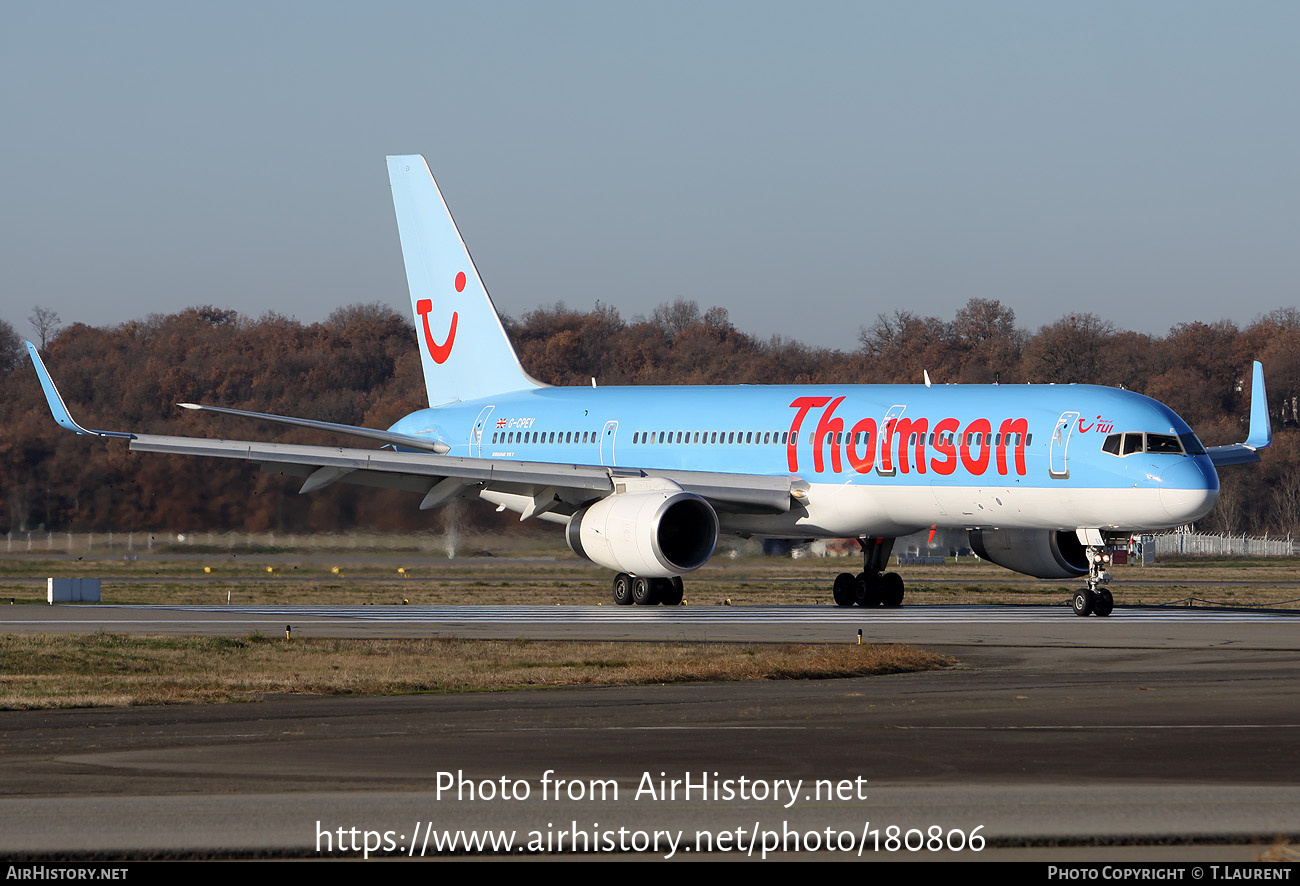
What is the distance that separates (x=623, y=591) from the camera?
96.6 feet

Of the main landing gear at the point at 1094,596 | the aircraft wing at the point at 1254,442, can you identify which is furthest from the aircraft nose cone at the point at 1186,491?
the aircraft wing at the point at 1254,442

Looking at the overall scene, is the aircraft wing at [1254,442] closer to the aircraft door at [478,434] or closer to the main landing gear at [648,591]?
the main landing gear at [648,591]

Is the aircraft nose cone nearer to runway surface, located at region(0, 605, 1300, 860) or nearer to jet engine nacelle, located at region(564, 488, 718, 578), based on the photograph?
runway surface, located at region(0, 605, 1300, 860)

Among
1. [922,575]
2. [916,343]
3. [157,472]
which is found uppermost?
[916,343]

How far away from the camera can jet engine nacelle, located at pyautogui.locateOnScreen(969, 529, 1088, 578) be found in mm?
28172

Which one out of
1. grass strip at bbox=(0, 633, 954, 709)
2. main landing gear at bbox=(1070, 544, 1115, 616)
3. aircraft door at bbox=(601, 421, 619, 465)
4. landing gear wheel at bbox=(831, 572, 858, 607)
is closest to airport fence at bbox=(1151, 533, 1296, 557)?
aircraft door at bbox=(601, 421, 619, 465)

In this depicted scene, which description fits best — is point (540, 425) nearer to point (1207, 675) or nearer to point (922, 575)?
point (922, 575)

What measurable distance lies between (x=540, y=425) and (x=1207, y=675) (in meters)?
19.9

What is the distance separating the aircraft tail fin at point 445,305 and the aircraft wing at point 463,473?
710cm

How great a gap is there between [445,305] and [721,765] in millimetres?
28428

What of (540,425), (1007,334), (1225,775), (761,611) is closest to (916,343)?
(1007,334)

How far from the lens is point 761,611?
2753 centimetres

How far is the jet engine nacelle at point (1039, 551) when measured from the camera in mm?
28172

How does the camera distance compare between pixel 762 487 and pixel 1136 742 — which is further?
pixel 762 487
